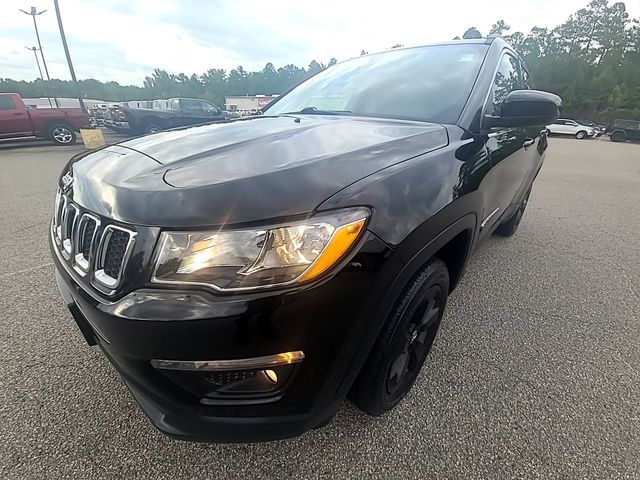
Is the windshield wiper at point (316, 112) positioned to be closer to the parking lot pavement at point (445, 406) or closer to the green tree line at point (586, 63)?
the parking lot pavement at point (445, 406)

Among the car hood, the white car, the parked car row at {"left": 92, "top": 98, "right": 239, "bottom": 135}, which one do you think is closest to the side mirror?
the car hood

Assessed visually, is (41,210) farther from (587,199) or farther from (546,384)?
(587,199)

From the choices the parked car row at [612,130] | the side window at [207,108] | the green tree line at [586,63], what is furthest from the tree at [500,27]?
the side window at [207,108]

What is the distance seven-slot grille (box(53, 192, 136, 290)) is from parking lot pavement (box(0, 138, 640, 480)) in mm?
829

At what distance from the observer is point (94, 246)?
45.3 inches

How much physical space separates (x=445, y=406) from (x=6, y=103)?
563 inches

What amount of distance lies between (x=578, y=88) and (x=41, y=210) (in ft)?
194

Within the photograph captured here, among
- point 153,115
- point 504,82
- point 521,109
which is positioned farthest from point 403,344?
point 153,115

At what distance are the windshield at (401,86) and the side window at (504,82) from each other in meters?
0.18

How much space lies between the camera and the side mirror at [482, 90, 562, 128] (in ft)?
5.97

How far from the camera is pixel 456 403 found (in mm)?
1756

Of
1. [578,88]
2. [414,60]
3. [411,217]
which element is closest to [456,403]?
[411,217]

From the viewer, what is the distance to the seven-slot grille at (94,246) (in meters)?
1.07

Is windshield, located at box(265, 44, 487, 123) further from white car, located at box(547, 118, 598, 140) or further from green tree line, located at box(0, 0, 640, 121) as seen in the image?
green tree line, located at box(0, 0, 640, 121)
